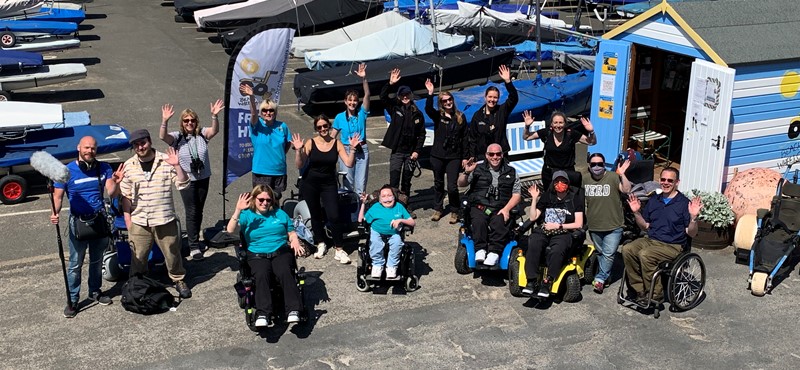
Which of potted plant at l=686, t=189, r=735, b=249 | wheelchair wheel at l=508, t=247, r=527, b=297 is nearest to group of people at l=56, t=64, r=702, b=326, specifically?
wheelchair wheel at l=508, t=247, r=527, b=297

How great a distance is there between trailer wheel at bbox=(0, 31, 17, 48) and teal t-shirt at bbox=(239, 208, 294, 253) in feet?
53.2

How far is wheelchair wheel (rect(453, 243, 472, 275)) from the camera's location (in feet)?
31.4

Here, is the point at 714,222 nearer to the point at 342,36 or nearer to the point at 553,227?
the point at 553,227

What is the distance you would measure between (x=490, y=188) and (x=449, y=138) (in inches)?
65.4

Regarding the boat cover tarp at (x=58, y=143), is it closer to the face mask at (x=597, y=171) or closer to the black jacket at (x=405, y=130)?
the black jacket at (x=405, y=130)

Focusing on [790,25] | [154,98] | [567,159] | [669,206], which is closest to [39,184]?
[154,98]

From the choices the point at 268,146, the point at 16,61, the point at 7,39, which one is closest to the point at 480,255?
the point at 268,146

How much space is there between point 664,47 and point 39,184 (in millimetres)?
9301

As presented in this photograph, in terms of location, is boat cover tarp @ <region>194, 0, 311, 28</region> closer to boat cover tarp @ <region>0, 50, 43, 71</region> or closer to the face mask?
boat cover tarp @ <region>0, 50, 43, 71</region>

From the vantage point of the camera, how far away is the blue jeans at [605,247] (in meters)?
9.04

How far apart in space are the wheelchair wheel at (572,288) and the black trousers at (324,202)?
8.91ft

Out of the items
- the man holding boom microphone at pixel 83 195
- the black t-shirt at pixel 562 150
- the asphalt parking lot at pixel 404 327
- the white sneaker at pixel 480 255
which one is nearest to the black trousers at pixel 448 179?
the asphalt parking lot at pixel 404 327

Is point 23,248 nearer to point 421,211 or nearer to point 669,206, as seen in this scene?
point 421,211

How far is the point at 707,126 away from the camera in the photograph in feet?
35.8
